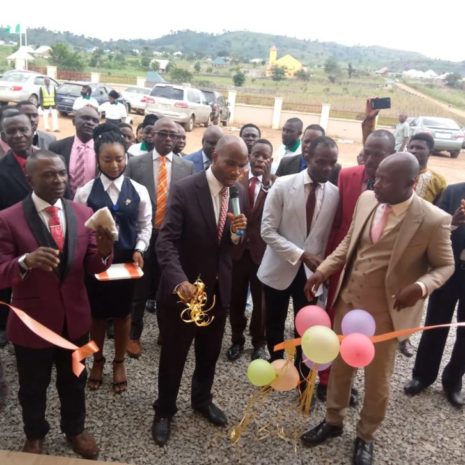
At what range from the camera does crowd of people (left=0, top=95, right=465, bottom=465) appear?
267cm

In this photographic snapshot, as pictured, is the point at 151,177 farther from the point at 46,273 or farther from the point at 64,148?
the point at 46,273

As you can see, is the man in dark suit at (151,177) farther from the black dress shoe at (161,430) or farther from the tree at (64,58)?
the tree at (64,58)

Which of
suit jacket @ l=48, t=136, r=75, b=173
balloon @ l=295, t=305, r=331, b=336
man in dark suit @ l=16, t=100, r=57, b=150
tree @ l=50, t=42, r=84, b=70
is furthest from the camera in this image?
tree @ l=50, t=42, r=84, b=70

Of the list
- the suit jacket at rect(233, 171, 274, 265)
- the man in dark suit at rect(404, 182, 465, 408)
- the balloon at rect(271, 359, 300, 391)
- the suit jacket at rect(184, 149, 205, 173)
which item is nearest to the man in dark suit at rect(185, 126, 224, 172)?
the suit jacket at rect(184, 149, 205, 173)

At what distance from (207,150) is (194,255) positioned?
7.64ft

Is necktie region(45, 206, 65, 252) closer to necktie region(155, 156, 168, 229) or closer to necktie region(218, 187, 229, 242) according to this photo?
necktie region(218, 187, 229, 242)

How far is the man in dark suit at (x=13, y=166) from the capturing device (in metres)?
3.65

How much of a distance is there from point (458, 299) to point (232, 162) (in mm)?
2383

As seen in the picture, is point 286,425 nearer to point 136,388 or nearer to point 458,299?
point 136,388

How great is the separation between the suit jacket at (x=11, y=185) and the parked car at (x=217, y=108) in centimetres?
1876

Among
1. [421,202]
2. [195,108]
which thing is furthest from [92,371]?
[195,108]

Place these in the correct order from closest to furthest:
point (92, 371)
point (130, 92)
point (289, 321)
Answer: point (92, 371)
point (289, 321)
point (130, 92)

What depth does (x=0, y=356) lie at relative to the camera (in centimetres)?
397

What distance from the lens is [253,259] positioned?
415 centimetres
